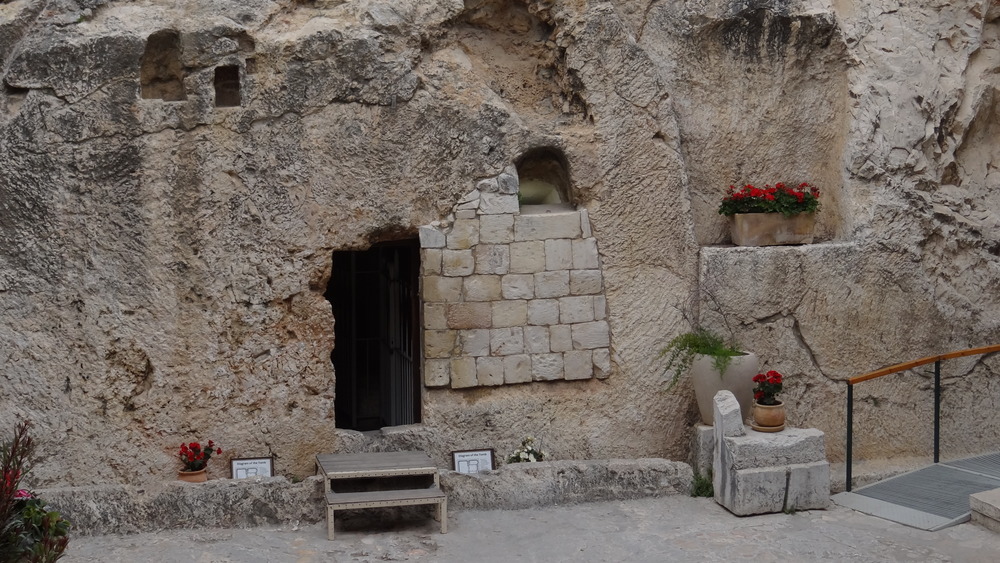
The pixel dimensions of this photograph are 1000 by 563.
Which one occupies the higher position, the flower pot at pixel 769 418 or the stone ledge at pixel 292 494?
the flower pot at pixel 769 418

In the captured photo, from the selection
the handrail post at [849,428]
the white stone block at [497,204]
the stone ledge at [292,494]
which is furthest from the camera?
the white stone block at [497,204]

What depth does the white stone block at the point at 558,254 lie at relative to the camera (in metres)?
8.95

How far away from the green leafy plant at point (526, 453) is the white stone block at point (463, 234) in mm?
1566

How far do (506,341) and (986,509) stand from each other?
3600 mm

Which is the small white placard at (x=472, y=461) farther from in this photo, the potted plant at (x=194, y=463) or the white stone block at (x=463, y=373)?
the potted plant at (x=194, y=463)

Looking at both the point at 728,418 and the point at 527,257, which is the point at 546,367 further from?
the point at 728,418

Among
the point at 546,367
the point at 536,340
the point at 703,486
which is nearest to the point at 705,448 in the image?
the point at 703,486

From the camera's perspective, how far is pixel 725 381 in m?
8.62

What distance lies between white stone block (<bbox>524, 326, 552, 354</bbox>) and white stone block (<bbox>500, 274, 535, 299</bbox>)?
263mm

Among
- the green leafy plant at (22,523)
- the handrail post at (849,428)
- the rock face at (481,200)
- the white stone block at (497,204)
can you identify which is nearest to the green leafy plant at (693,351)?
the rock face at (481,200)

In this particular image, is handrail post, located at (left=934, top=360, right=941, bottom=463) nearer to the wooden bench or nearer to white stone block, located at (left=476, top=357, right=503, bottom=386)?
white stone block, located at (left=476, top=357, right=503, bottom=386)

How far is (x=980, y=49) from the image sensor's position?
32.3 ft

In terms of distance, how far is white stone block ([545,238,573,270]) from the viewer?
8.95 meters

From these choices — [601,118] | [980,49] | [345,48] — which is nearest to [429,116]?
[345,48]
